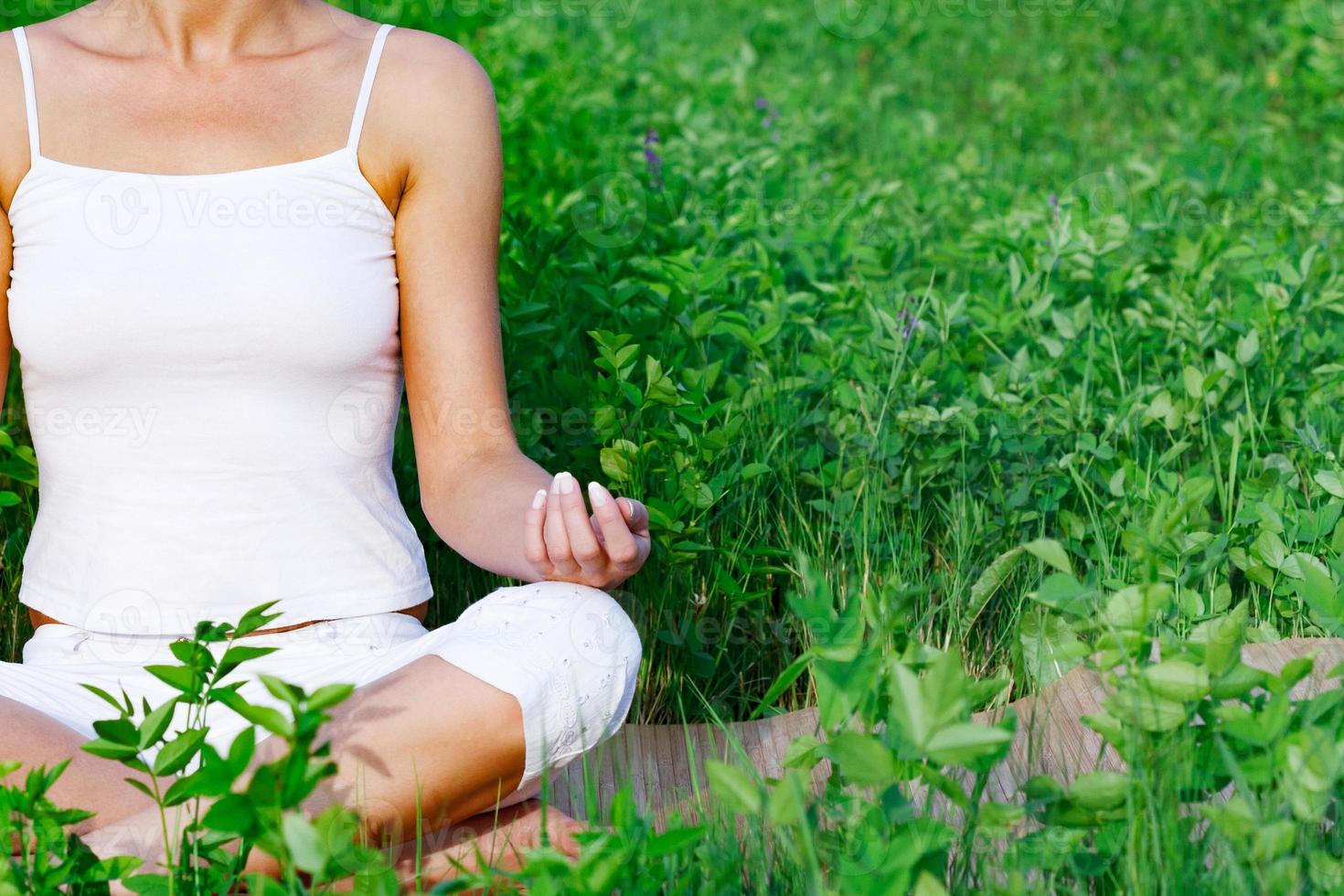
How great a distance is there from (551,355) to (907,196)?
2.07 meters

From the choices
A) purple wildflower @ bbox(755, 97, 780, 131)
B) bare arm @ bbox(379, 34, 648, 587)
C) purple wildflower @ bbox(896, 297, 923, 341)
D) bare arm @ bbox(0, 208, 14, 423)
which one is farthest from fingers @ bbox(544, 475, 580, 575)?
purple wildflower @ bbox(755, 97, 780, 131)

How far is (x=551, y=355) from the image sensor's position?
3.02 meters

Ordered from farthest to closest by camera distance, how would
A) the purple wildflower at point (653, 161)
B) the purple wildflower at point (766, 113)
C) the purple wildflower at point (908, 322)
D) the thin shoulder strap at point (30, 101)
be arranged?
the purple wildflower at point (766, 113)
the purple wildflower at point (653, 161)
the purple wildflower at point (908, 322)
the thin shoulder strap at point (30, 101)

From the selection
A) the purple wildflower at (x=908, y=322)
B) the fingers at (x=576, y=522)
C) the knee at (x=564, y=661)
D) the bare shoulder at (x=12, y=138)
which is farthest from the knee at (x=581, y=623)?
the purple wildflower at (x=908, y=322)

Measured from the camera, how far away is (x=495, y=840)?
5.88 feet

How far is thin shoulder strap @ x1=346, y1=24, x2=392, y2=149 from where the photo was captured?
2043 millimetres

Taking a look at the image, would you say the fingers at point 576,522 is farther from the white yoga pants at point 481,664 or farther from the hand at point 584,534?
the white yoga pants at point 481,664

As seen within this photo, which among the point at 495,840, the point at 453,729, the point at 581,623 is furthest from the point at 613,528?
the point at 495,840

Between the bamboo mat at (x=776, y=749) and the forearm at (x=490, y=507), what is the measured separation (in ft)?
0.93

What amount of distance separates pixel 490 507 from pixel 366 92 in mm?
607

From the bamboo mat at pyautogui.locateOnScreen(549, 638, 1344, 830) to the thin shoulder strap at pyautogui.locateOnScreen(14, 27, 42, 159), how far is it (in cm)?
107

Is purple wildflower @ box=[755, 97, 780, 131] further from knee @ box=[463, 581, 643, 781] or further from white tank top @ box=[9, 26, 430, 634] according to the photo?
knee @ box=[463, 581, 643, 781]

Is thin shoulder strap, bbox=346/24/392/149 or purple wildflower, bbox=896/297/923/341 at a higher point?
thin shoulder strap, bbox=346/24/392/149

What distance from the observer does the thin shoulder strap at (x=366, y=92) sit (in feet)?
6.70
